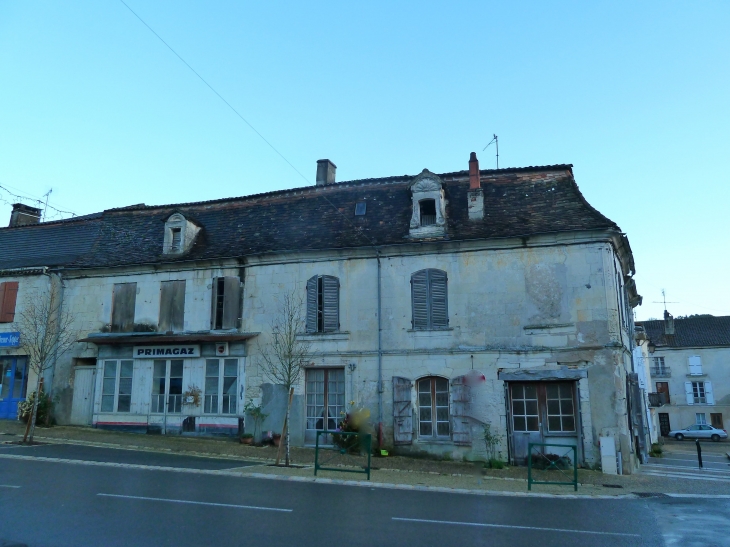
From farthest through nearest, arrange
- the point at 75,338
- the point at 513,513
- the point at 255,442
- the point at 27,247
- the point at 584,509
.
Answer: the point at 27,247
the point at 75,338
the point at 255,442
the point at 584,509
the point at 513,513

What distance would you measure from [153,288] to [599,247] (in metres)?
14.8

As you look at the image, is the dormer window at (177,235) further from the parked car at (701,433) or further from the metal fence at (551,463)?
the parked car at (701,433)

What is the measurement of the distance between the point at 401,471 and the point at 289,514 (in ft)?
21.2

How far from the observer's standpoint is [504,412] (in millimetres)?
16375

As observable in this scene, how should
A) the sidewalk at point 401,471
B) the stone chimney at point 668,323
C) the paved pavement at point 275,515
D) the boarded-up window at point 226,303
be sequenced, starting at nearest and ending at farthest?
1. the paved pavement at point 275,515
2. the sidewalk at point 401,471
3. the boarded-up window at point 226,303
4. the stone chimney at point 668,323

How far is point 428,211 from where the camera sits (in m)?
18.9

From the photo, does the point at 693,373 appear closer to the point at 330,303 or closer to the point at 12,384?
the point at 330,303

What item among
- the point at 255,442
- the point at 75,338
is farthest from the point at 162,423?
the point at 75,338

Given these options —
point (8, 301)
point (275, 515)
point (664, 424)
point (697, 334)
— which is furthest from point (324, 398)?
point (697, 334)

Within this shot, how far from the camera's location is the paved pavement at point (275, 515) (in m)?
7.41

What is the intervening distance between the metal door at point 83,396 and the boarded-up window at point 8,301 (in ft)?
12.7

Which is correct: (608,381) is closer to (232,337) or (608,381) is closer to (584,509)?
(584,509)

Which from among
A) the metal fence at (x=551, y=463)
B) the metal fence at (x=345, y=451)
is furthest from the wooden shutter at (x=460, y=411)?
the metal fence at (x=345, y=451)

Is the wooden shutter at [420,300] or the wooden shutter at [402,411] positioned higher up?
the wooden shutter at [420,300]
